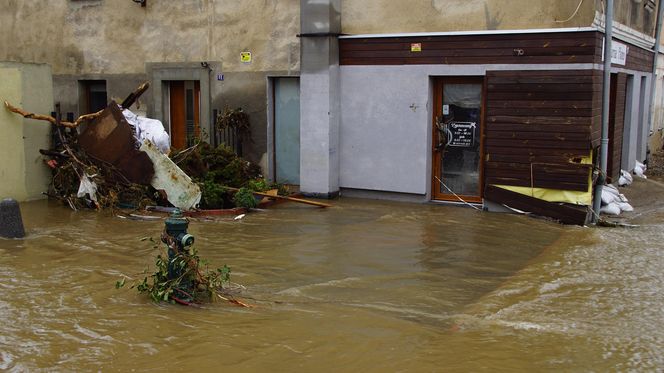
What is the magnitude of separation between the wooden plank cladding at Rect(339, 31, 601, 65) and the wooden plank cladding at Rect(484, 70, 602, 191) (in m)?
0.24

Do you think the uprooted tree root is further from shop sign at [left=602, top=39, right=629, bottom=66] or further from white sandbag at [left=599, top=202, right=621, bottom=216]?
shop sign at [left=602, top=39, right=629, bottom=66]

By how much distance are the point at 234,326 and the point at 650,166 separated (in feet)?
47.4

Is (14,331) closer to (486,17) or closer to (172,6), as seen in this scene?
(486,17)

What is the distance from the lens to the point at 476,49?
10977 mm

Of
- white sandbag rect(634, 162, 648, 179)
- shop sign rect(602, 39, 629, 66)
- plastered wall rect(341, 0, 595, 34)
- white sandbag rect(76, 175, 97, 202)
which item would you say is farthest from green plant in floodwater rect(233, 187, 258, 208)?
white sandbag rect(634, 162, 648, 179)

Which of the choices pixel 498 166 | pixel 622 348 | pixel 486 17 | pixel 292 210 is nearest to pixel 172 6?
pixel 292 210

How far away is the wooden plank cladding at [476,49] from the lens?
1023cm

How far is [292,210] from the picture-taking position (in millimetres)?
11352

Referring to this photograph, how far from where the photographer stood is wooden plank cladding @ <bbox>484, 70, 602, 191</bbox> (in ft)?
33.7

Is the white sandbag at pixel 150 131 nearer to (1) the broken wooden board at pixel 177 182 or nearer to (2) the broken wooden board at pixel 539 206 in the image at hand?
(1) the broken wooden board at pixel 177 182

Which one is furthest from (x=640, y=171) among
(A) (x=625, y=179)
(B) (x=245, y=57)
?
(B) (x=245, y=57)

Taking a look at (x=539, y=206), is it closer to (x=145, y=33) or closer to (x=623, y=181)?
(x=623, y=181)

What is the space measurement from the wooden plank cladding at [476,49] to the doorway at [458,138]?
0.46m

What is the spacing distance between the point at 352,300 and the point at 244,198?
483 cm
